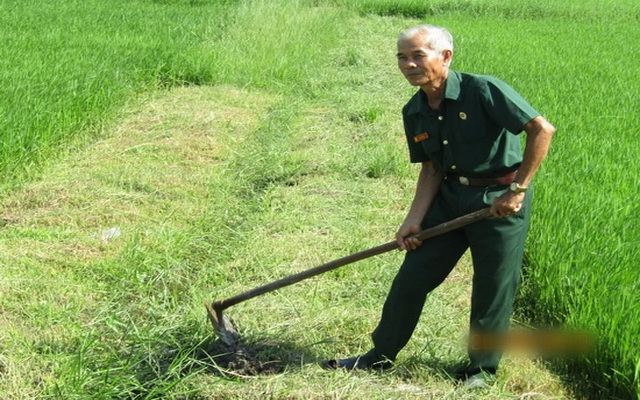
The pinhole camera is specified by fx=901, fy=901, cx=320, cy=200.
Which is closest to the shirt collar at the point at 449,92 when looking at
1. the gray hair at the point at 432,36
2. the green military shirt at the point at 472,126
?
the green military shirt at the point at 472,126

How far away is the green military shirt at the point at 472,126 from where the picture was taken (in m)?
2.95

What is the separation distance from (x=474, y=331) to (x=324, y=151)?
353cm

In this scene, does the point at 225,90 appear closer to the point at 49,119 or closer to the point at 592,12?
the point at 49,119

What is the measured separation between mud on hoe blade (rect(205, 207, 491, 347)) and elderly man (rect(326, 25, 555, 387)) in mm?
55

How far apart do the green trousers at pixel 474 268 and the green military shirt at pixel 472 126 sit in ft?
0.31

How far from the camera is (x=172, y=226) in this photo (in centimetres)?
495

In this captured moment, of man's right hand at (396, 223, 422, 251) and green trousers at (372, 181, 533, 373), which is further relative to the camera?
man's right hand at (396, 223, 422, 251)

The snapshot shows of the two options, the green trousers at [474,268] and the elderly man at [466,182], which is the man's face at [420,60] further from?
the green trousers at [474,268]

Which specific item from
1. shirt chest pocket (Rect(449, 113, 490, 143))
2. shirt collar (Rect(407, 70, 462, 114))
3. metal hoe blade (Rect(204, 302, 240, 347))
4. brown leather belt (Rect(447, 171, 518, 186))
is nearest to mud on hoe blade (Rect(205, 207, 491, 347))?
metal hoe blade (Rect(204, 302, 240, 347))

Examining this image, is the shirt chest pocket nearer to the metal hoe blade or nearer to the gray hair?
the gray hair

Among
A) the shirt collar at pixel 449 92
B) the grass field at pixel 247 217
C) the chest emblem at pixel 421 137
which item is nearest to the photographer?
the shirt collar at pixel 449 92

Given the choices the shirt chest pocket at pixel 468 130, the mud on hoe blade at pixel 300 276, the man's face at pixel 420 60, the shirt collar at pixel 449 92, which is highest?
the man's face at pixel 420 60

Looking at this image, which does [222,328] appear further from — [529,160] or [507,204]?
[529,160]

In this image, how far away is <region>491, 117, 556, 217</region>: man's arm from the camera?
2.88 m
